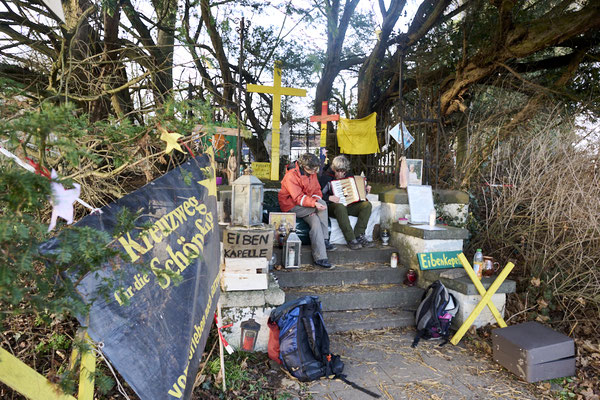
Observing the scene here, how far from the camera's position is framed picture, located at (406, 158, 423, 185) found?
6.33 metres

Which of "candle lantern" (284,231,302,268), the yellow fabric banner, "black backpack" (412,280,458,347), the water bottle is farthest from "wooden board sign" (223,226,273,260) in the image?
the yellow fabric banner

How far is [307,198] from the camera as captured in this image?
18.5 feet

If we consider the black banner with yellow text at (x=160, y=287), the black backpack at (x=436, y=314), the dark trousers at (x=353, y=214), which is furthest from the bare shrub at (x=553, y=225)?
the black banner with yellow text at (x=160, y=287)

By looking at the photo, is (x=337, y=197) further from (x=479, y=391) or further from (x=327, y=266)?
(x=479, y=391)

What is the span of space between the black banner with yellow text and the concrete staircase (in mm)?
2355

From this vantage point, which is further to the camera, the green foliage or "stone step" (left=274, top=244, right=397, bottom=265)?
"stone step" (left=274, top=244, right=397, bottom=265)

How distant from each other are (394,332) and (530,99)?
17.9 feet

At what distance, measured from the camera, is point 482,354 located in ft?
13.6

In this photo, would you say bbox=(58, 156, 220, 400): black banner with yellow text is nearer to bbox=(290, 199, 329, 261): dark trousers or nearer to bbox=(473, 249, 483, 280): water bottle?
bbox=(290, 199, 329, 261): dark trousers

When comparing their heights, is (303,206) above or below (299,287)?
above

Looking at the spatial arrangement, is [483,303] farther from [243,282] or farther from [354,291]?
[243,282]

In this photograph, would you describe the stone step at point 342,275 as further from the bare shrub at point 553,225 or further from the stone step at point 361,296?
the bare shrub at point 553,225

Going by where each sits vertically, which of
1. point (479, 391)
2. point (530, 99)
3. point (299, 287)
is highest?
point (530, 99)

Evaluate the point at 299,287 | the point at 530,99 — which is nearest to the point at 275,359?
the point at 299,287
